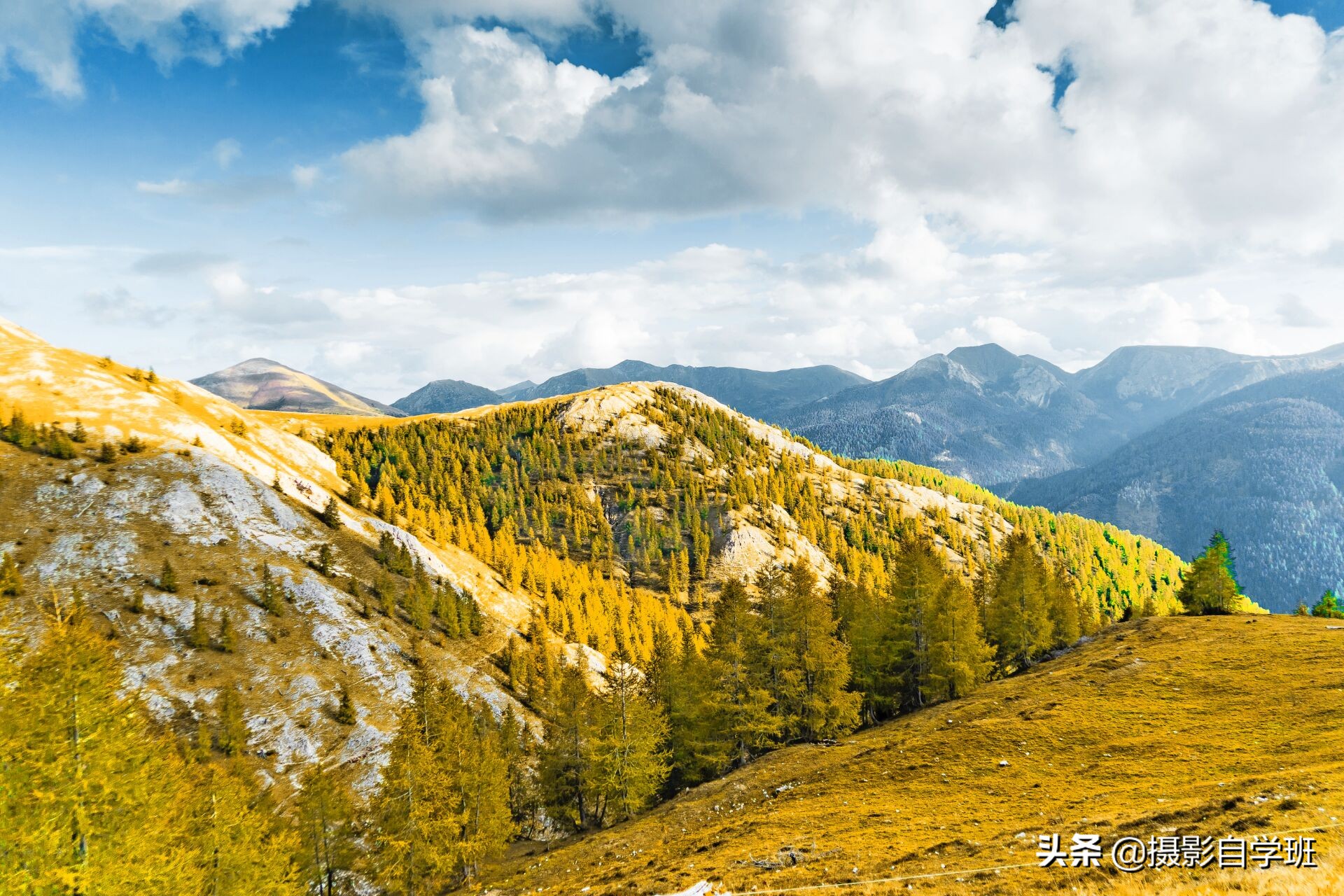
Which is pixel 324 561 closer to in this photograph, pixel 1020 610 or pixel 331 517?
pixel 331 517

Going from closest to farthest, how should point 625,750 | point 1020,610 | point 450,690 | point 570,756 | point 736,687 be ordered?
point 625,750
point 570,756
point 736,687
point 450,690
point 1020,610

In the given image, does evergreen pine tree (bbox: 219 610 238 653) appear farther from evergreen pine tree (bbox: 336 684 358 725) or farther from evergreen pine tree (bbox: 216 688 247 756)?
evergreen pine tree (bbox: 336 684 358 725)

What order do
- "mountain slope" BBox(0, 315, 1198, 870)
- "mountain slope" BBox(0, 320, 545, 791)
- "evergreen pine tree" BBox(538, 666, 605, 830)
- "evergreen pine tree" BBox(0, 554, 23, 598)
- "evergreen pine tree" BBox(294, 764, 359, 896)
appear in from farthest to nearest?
"mountain slope" BBox(0, 315, 1198, 870) < "mountain slope" BBox(0, 320, 545, 791) < "evergreen pine tree" BBox(0, 554, 23, 598) < "evergreen pine tree" BBox(538, 666, 605, 830) < "evergreen pine tree" BBox(294, 764, 359, 896)

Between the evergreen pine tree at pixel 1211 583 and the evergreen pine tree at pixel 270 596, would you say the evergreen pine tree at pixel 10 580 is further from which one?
the evergreen pine tree at pixel 1211 583

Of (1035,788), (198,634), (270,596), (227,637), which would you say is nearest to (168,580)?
(198,634)

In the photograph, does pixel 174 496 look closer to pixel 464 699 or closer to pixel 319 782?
pixel 464 699

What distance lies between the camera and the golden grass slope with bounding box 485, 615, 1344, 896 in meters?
19.4

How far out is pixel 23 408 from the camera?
299 ft

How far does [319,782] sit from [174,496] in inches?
2605

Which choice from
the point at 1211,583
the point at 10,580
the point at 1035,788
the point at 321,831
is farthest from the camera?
the point at 1211,583

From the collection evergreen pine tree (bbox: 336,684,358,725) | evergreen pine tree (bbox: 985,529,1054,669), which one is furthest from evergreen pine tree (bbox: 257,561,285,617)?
evergreen pine tree (bbox: 985,529,1054,669)

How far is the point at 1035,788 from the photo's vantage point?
96.4ft

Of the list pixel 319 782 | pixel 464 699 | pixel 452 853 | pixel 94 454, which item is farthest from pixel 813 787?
pixel 94 454

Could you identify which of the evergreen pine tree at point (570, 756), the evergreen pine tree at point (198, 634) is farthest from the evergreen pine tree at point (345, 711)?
the evergreen pine tree at point (570, 756)
